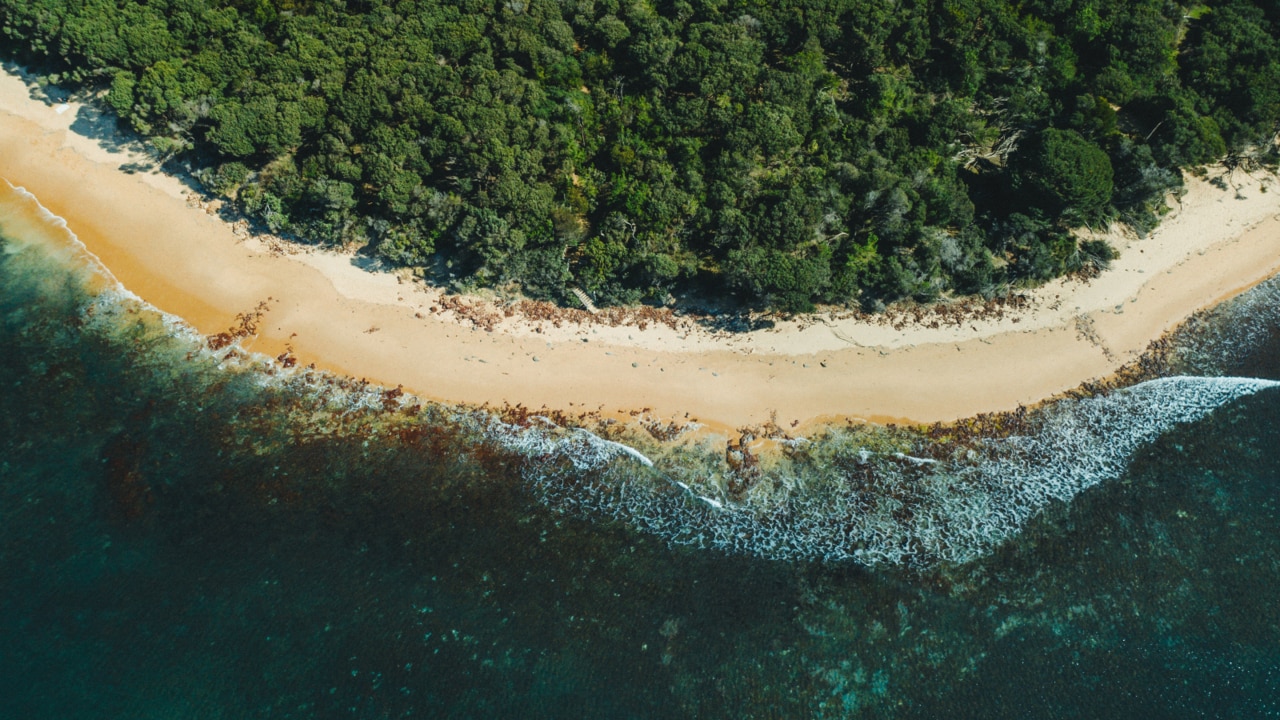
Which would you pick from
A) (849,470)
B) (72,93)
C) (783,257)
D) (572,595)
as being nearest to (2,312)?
(72,93)

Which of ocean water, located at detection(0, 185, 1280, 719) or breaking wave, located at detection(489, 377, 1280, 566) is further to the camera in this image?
breaking wave, located at detection(489, 377, 1280, 566)

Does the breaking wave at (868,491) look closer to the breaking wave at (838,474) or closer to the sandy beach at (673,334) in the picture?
the breaking wave at (838,474)

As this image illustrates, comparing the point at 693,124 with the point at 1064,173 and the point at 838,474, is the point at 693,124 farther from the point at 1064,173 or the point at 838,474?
the point at 838,474

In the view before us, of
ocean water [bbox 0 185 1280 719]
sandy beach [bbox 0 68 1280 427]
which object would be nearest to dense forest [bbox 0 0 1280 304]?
sandy beach [bbox 0 68 1280 427]

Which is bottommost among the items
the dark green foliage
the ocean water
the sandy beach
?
the ocean water

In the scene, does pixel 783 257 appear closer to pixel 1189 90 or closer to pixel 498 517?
pixel 498 517

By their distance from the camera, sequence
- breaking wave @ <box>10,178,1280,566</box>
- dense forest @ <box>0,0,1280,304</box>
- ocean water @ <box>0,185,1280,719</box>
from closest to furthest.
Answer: ocean water @ <box>0,185,1280,719</box>
breaking wave @ <box>10,178,1280,566</box>
dense forest @ <box>0,0,1280,304</box>

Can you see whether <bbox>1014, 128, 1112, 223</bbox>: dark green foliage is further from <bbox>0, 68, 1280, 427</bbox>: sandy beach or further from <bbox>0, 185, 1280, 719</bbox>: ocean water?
<bbox>0, 185, 1280, 719</bbox>: ocean water

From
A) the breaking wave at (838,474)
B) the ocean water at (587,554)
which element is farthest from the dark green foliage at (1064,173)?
the breaking wave at (838,474)
